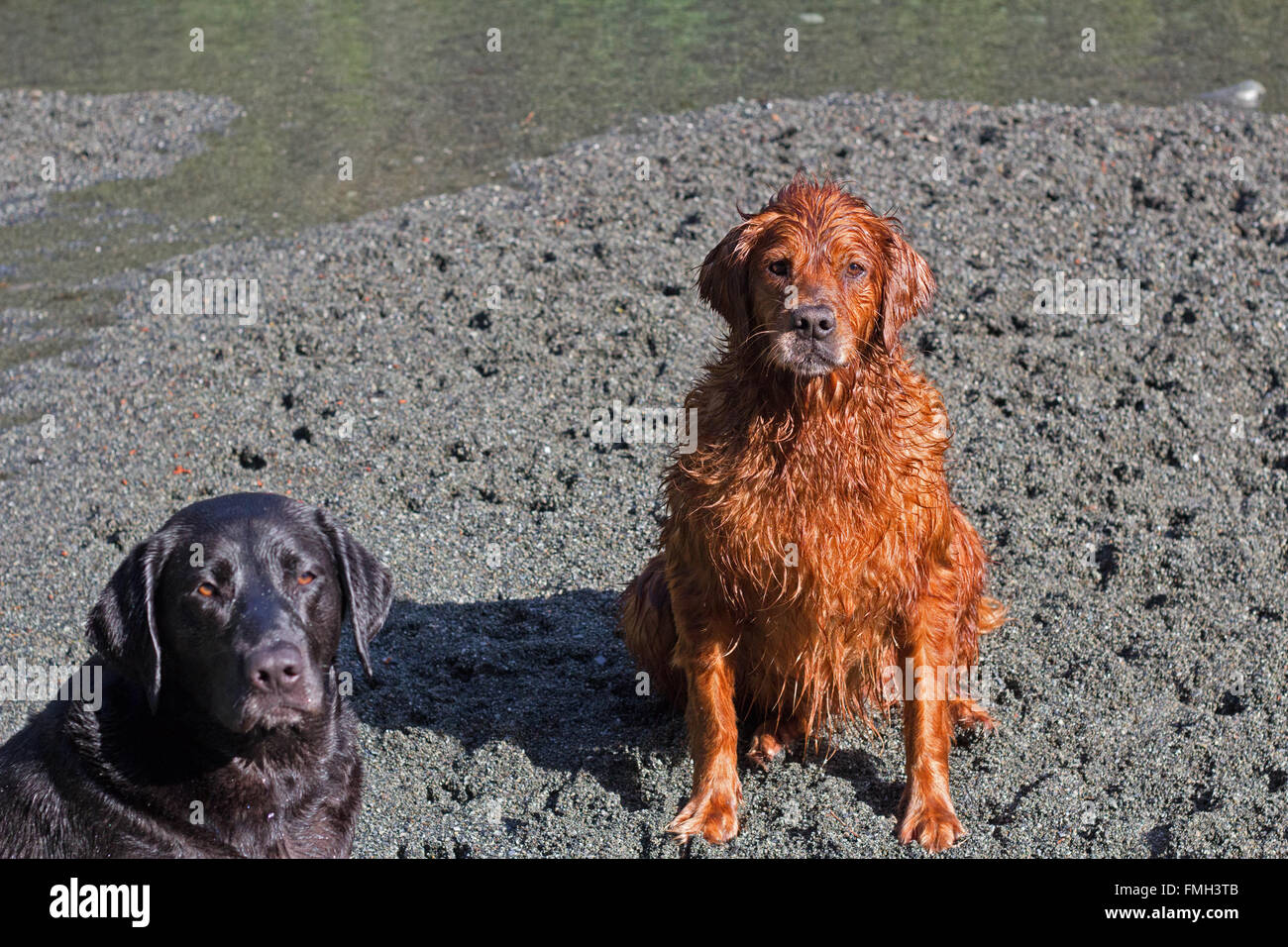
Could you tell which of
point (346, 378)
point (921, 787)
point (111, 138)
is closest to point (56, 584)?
point (346, 378)

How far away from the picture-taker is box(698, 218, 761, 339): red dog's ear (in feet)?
14.9

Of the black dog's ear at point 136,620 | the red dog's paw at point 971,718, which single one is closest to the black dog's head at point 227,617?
the black dog's ear at point 136,620

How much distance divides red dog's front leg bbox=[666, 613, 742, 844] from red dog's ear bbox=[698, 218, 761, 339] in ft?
3.62

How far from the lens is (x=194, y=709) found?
4074mm

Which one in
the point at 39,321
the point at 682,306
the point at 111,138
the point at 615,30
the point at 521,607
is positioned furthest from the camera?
the point at 615,30

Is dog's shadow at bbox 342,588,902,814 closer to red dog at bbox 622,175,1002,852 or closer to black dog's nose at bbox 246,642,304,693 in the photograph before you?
red dog at bbox 622,175,1002,852

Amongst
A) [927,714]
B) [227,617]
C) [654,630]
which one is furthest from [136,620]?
[927,714]

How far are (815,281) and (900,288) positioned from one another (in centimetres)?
35

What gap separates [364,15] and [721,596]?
12567 millimetres

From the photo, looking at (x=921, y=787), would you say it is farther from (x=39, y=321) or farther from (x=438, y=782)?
(x=39, y=321)

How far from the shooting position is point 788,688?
16.3 ft

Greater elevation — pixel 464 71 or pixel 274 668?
pixel 464 71

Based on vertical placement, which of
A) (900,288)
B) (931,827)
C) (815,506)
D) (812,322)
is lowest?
(931,827)

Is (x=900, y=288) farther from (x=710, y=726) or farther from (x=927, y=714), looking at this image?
(x=710, y=726)
